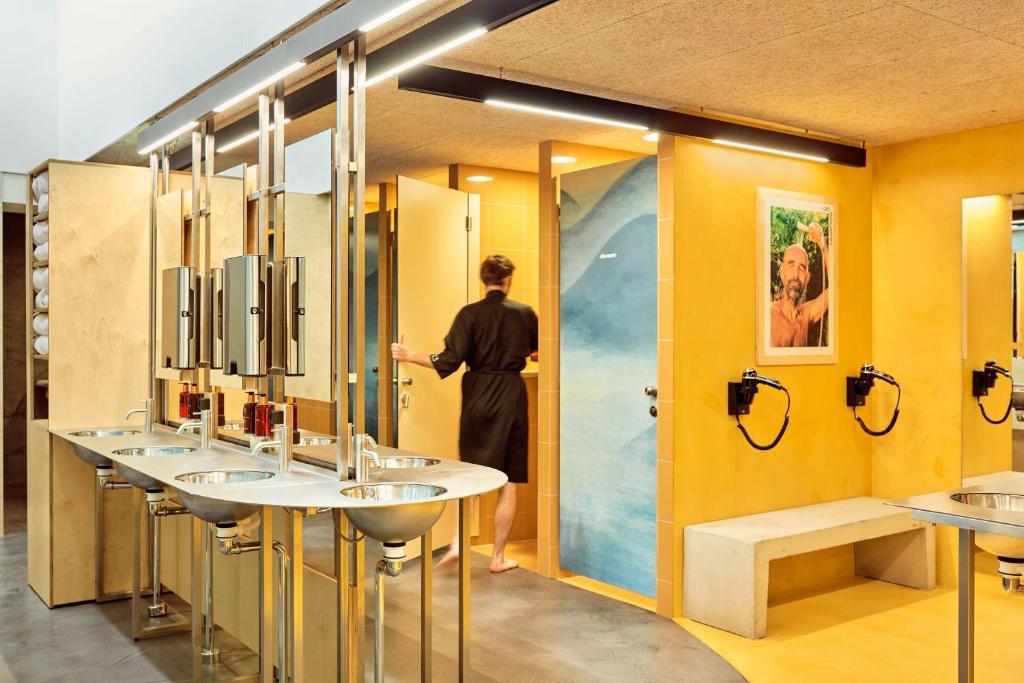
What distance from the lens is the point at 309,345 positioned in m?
3.37

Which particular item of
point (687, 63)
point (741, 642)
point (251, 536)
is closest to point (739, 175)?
point (687, 63)

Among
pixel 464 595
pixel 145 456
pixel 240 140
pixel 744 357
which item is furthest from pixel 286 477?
pixel 744 357

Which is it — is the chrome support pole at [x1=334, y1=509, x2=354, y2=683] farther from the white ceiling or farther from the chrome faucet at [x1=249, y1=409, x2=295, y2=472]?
the white ceiling

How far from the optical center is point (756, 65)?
12.7ft

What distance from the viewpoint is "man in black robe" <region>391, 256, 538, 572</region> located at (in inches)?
213

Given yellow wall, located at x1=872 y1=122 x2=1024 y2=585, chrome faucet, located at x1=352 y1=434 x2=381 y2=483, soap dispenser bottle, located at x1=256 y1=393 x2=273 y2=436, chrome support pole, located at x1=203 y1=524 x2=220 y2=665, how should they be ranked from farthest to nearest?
yellow wall, located at x1=872 y1=122 x2=1024 y2=585 < chrome support pole, located at x1=203 y1=524 x2=220 y2=665 < soap dispenser bottle, located at x1=256 y1=393 x2=273 y2=436 < chrome faucet, located at x1=352 y1=434 x2=381 y2=483

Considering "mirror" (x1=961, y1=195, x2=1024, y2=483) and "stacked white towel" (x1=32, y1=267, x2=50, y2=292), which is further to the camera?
"stacked white towel" (x1=32, y1=267, x2=50, y2=292)

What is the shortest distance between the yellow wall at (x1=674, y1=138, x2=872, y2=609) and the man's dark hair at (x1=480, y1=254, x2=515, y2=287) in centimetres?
118

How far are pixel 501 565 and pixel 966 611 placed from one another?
9.90ft

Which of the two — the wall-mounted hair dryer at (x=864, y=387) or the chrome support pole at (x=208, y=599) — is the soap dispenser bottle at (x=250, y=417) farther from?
the wall-mounted hair dryer at (x=864, y=387)

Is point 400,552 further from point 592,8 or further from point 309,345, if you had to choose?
point 592,8

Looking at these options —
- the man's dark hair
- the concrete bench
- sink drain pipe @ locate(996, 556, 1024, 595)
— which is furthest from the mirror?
the man's dark hair

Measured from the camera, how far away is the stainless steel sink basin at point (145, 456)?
12.6 feet

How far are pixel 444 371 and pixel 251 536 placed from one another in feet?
5.53
